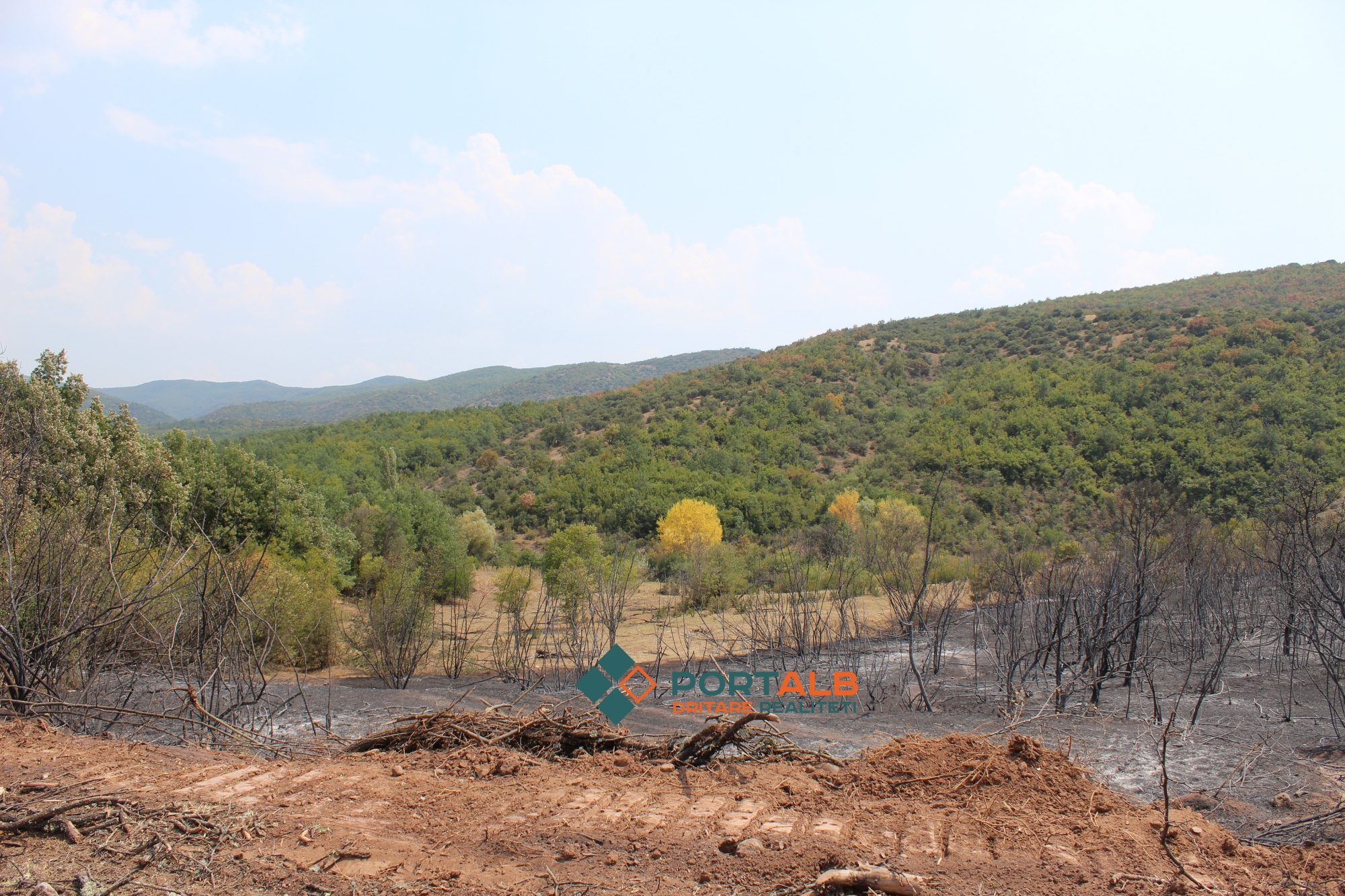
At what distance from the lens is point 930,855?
3.59m

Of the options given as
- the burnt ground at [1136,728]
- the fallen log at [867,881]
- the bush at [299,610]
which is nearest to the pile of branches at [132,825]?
the burnt ground at [1136,728]

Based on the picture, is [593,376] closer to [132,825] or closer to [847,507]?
[847,507]

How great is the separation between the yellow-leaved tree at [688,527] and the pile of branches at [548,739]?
800 inches

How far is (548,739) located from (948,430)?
36.5m

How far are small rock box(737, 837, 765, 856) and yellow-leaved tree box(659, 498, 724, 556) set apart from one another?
2197 cm

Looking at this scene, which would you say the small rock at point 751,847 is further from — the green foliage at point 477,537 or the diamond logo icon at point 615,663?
the green foliage at point 477,537

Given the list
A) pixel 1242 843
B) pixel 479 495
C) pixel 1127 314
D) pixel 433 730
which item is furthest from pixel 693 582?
pixel 1127 314

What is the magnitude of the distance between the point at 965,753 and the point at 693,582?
650 inches

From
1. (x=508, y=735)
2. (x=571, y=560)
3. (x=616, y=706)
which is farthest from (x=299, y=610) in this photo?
(x=508, y=735)

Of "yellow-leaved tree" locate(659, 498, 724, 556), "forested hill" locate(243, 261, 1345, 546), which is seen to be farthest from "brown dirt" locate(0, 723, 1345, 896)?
"yellow-leaved tree" locate(659, 498, 724, 556)

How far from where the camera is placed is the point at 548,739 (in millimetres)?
5395

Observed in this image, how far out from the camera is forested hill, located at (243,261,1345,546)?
30438 mm

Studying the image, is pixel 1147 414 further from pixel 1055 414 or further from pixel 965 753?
pixel 965 753

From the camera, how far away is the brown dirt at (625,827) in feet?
11.0
